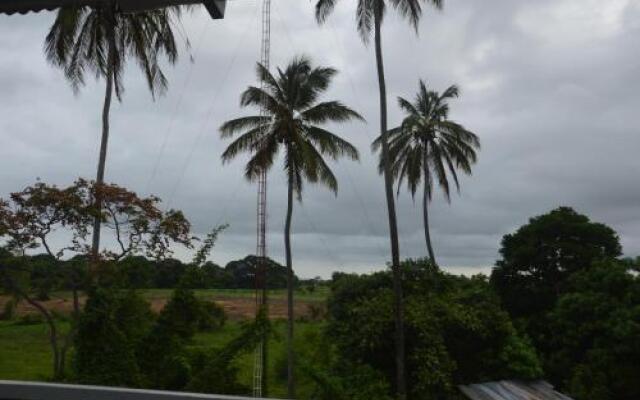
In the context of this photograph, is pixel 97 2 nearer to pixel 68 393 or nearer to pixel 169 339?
pixel 68 393

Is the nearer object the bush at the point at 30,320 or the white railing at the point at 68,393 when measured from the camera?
the white railing at the point at 68,393

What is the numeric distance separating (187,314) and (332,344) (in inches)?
404

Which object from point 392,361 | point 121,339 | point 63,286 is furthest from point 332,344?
point 121,339

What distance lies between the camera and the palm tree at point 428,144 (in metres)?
30.8

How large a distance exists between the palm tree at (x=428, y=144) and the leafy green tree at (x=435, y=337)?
8.64 metres

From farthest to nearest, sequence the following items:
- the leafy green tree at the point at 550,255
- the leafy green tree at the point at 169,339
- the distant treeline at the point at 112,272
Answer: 1. the leafy green tree at the point at 550,255
2. the distant treeline at the point at 112,272
3. the leafy green tree at the point at 169,339

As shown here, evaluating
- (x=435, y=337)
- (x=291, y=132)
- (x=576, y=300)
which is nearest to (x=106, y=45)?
(x=291, y=132)

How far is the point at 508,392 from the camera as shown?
680 inches

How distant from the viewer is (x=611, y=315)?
925 inches

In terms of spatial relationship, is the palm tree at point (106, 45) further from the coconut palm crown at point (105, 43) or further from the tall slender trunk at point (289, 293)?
the tall slender trunk at point (289, 293)

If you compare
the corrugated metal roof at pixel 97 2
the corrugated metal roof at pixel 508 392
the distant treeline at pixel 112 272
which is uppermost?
the corrugated metal roof at pixel 97 2

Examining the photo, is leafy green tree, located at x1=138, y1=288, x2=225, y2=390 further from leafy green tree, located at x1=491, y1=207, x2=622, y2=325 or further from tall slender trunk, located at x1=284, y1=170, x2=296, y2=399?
leafy green tree, located at x1=491, y1=207, x2=622, y2=325

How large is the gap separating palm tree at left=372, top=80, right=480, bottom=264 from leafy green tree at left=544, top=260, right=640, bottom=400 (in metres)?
7.39

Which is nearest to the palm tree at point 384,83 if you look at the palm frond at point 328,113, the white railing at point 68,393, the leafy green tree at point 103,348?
the palm frond at point 328,113
